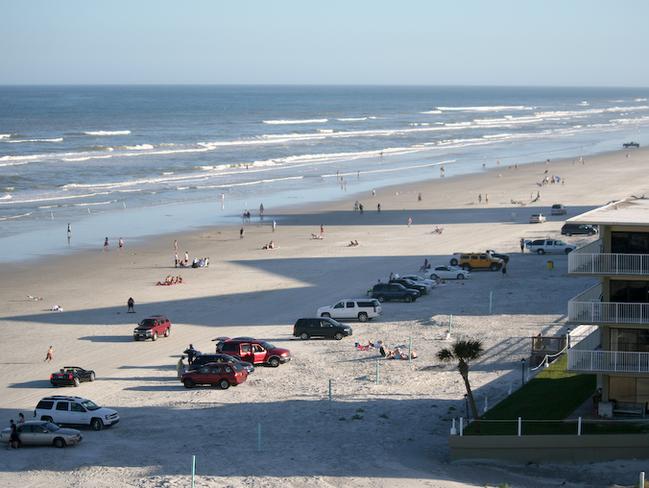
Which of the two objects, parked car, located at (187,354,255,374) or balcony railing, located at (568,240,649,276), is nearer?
balcony railing, located at (568,240,649,276)

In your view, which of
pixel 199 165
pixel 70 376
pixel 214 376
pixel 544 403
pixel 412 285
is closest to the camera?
pixel 544 403

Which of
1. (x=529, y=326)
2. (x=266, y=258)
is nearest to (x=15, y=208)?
(x=266, y=258)

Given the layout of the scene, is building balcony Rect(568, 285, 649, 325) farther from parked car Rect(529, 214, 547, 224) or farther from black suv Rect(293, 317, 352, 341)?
parked car Rect(529, 214, 547, 224)

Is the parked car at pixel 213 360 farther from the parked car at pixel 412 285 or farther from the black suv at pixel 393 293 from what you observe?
the parked car at pixel 412 285

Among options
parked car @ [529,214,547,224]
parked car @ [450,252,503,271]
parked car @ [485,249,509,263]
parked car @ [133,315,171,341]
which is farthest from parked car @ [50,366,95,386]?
parked car @ [529,214,547,224]

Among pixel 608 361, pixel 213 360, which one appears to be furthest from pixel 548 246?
pixel 608 361

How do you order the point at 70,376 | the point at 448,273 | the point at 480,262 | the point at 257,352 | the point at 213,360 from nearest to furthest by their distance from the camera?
1. the point at 70,376
2. the point at 213,360
3. the point at 257,352
4. the point at 448,273
5. the point at 480,262

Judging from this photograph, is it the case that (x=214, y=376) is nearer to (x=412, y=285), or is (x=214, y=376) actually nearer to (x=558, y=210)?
(x=412, y=285)
